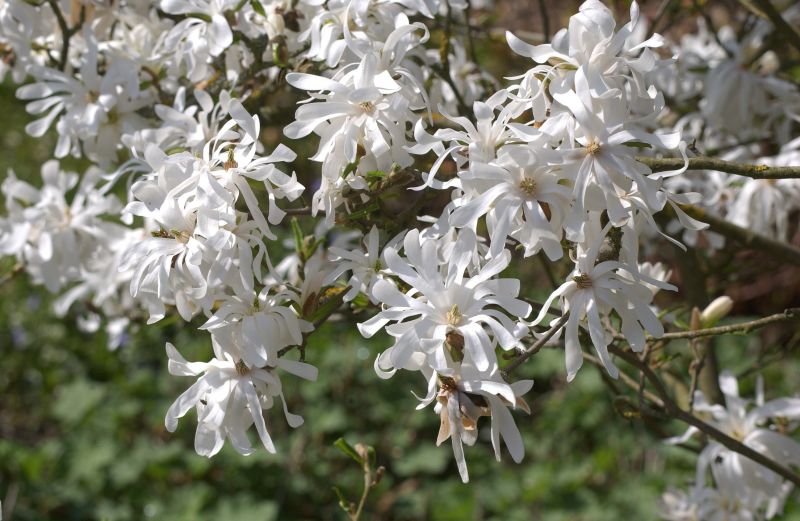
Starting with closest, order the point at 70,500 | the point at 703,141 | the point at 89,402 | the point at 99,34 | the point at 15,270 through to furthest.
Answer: the point at 99,34 < the point at 15,270 < the point at 703,141 < the point at 70,500 < the point at 89,402

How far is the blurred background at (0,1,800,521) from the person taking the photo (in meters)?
2.54

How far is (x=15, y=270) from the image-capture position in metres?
1.46

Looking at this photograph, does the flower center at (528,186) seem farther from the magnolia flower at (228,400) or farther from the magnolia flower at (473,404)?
the magnolia flower at (228,400)

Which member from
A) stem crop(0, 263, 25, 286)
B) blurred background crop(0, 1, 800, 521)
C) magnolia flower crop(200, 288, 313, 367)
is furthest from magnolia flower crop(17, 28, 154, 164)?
blurred background crop(0, 1, 800, 521)

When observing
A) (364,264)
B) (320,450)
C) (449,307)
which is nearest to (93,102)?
(364,264)

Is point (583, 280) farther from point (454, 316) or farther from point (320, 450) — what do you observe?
point (320, 450)

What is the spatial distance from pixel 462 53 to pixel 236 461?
1.67 m

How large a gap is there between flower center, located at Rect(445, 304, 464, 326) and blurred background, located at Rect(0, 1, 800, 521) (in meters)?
1.79

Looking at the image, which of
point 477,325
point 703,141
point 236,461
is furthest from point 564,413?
point 477,325

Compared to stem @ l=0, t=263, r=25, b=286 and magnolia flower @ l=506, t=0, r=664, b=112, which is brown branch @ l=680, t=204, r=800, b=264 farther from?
stem @ l=0, t=263, r=25, b=286

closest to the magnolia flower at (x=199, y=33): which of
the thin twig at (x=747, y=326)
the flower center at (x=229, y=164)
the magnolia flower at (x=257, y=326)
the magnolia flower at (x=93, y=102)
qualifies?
the magnolia flower at (x=93, y=102)

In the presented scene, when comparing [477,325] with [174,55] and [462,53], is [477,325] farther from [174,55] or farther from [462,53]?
[462,53]

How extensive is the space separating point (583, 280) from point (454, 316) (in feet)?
0.40

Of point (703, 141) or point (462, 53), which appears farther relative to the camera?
point (703, 141)
